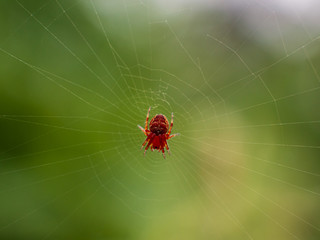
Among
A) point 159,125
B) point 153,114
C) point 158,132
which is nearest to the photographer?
point 159,125

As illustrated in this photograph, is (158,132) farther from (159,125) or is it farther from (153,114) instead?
(153,114)

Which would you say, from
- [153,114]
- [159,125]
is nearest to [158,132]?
[159,125]

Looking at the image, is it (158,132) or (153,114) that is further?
(153,114)

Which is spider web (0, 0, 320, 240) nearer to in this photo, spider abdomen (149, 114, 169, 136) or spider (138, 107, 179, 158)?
spider (138, 107, 179, 158)

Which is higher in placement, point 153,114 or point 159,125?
point 153,114

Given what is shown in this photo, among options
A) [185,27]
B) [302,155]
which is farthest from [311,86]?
[185,27]

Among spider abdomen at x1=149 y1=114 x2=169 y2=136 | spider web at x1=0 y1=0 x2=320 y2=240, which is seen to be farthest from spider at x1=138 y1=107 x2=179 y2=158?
spider web at x1=0 y1=0 x2=320 y2=240
